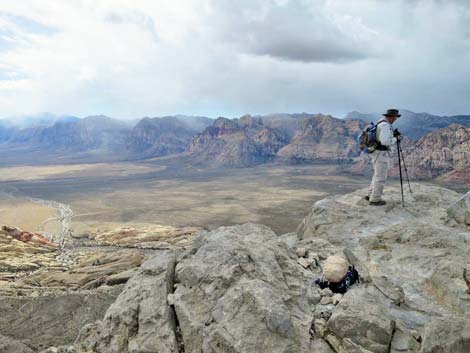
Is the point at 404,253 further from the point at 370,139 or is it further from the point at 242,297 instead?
the point at 242,297

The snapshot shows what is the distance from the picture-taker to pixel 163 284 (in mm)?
8531

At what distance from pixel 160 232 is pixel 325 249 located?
5384cm

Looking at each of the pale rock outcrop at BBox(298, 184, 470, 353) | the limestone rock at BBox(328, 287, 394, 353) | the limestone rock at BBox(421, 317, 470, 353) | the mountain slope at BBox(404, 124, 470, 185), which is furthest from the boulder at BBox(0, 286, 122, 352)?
the mountain slope at BBox(404, 124, 470, 185)

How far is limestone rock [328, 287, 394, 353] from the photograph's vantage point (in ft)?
21.2

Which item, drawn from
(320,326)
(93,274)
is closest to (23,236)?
(93,274)

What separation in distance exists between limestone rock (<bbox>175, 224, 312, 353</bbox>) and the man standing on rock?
4.34 meters

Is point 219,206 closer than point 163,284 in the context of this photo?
No

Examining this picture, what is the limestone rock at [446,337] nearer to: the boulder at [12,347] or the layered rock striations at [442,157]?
the boulder at [12,347]

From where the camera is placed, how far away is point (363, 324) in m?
6.57

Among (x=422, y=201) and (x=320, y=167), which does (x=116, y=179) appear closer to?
(x=320, y=167)

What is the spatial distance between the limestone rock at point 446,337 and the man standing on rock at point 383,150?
19.0 ft

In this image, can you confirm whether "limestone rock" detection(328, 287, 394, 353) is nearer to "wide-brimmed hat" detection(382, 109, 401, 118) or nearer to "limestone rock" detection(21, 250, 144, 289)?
"wide-brimmed hat" detection(382, 109, 401, 118)

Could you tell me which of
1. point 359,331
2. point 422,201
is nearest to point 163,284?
point 359,331

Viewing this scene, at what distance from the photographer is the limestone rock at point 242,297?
21.7 feet
